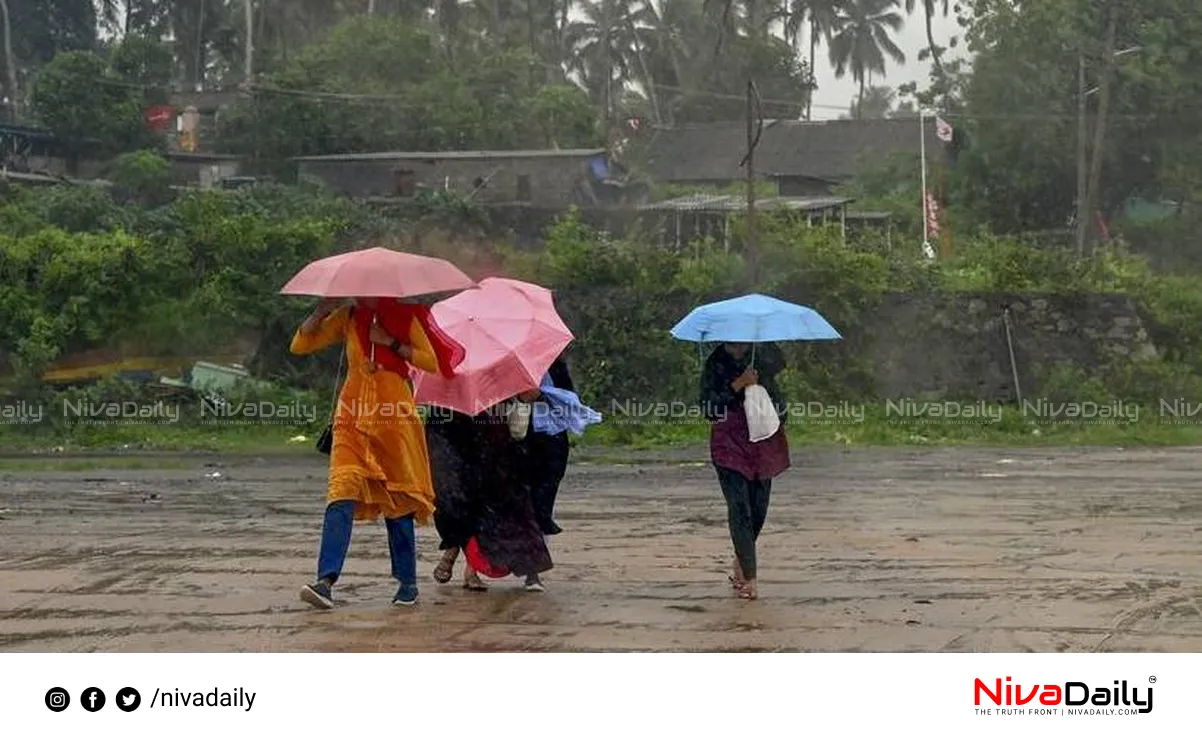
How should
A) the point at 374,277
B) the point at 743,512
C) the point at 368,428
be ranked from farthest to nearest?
1. the point at 743,512
2. the point at 368,428
3. the point at 374,277

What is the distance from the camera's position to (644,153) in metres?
48.8

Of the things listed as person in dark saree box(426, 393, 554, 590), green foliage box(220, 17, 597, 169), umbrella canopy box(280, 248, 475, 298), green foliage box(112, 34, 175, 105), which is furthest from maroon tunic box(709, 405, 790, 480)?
green foliage box(112, 34, 175, 105)

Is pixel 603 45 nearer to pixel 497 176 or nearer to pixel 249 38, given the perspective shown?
pixel 249 38

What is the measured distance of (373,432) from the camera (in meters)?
7.38

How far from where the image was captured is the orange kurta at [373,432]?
24.2 feet

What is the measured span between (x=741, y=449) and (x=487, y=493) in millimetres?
1367

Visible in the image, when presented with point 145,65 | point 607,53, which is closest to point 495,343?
point 145,65

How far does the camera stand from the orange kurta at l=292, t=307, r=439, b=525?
737 centimetres

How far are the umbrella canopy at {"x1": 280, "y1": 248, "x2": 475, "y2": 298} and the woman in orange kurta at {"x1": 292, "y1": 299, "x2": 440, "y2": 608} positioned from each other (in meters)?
0.22

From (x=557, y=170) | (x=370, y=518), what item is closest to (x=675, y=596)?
(x=370, y=518)

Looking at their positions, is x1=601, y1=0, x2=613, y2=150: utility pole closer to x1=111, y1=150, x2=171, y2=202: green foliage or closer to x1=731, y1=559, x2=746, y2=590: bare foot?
x1=111, y1=150, x2=171, y2=202: green foliage

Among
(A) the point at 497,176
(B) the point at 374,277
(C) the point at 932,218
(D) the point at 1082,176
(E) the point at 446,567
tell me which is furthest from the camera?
(A) the point at 497,176

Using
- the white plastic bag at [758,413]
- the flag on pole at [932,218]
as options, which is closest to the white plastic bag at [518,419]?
the white plastic bag at [758,413]
